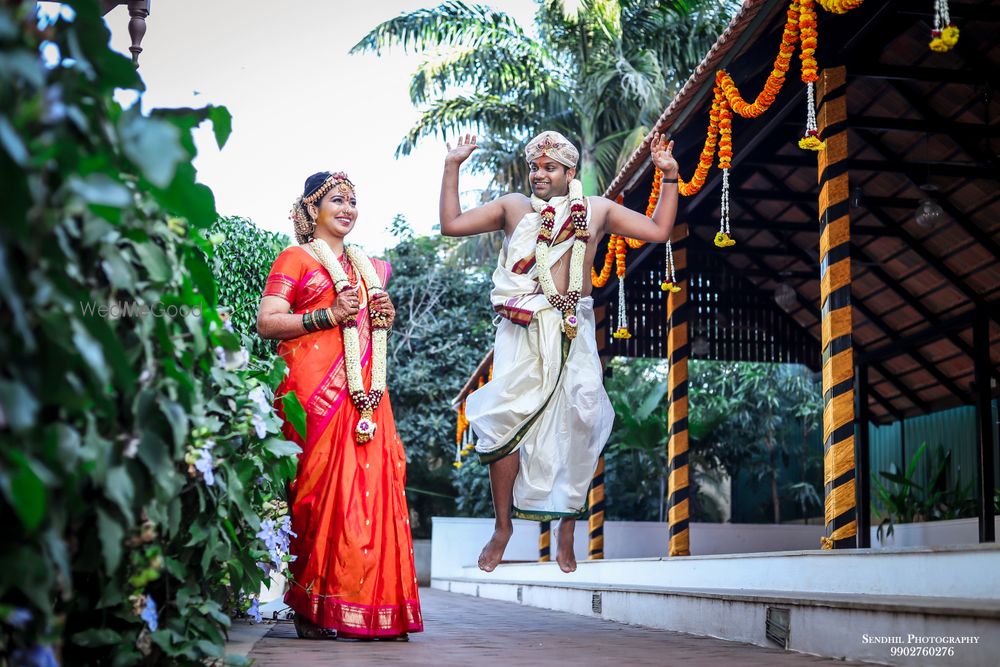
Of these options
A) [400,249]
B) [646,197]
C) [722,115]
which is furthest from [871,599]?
[400,249]

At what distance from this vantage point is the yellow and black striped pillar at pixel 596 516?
585 inches

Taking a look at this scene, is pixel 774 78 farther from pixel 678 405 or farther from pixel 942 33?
pixel 678 405

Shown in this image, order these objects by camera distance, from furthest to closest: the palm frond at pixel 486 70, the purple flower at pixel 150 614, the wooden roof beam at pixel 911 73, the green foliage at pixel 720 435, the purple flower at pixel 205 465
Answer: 1. the palm frond at pixel 486 70
2. the green foliage at pixel 720 435
3. the wooden roof beam at pixel 911 73
4. the purple flower at pixel 205 465
5. the purple flower at pixel 150 614

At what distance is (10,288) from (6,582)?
484 mm

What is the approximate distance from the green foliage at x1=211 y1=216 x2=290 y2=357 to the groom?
1.54 meters

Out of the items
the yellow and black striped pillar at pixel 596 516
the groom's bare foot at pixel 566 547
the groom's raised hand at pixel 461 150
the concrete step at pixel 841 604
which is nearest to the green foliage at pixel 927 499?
the yellow and black striped pillar at pixel 596 516

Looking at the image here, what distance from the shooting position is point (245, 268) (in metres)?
7.45

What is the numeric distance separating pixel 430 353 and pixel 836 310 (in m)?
17.4

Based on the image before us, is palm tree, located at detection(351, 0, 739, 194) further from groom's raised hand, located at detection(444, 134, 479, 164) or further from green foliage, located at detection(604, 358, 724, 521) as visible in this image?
groom's raised hand, located at detection(444, 134, 479, 164)

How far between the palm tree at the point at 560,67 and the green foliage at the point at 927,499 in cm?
903

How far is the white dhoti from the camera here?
5762mm

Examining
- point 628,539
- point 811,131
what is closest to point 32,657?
point 811,131

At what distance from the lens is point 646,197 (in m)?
11.2

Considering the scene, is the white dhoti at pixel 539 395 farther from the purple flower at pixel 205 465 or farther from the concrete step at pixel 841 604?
the purple flower at pixel 205 465
